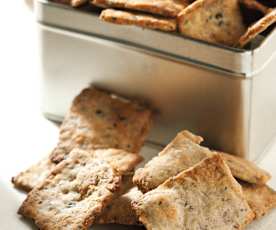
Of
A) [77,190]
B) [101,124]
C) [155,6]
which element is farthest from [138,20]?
[77,190]

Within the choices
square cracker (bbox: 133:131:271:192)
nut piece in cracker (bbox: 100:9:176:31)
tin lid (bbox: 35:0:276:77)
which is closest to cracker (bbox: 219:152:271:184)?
square cracker (bbox: 133:131:271:192)

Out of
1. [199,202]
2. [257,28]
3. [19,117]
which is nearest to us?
[199,202]

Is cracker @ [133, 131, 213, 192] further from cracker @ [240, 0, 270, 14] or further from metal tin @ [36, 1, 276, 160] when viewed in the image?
cracker @ [240, 0, 270, 14]

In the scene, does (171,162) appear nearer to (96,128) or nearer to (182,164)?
(182,164)

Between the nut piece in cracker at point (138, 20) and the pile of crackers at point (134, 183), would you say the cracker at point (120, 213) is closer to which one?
the pile of crackers at point (134, 183)

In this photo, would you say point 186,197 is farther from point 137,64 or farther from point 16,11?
point 16,11

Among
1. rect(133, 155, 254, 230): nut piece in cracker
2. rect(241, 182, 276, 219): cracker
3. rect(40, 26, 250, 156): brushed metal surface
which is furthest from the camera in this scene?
rect(40, 26, 250, 156): brushed metal surface
